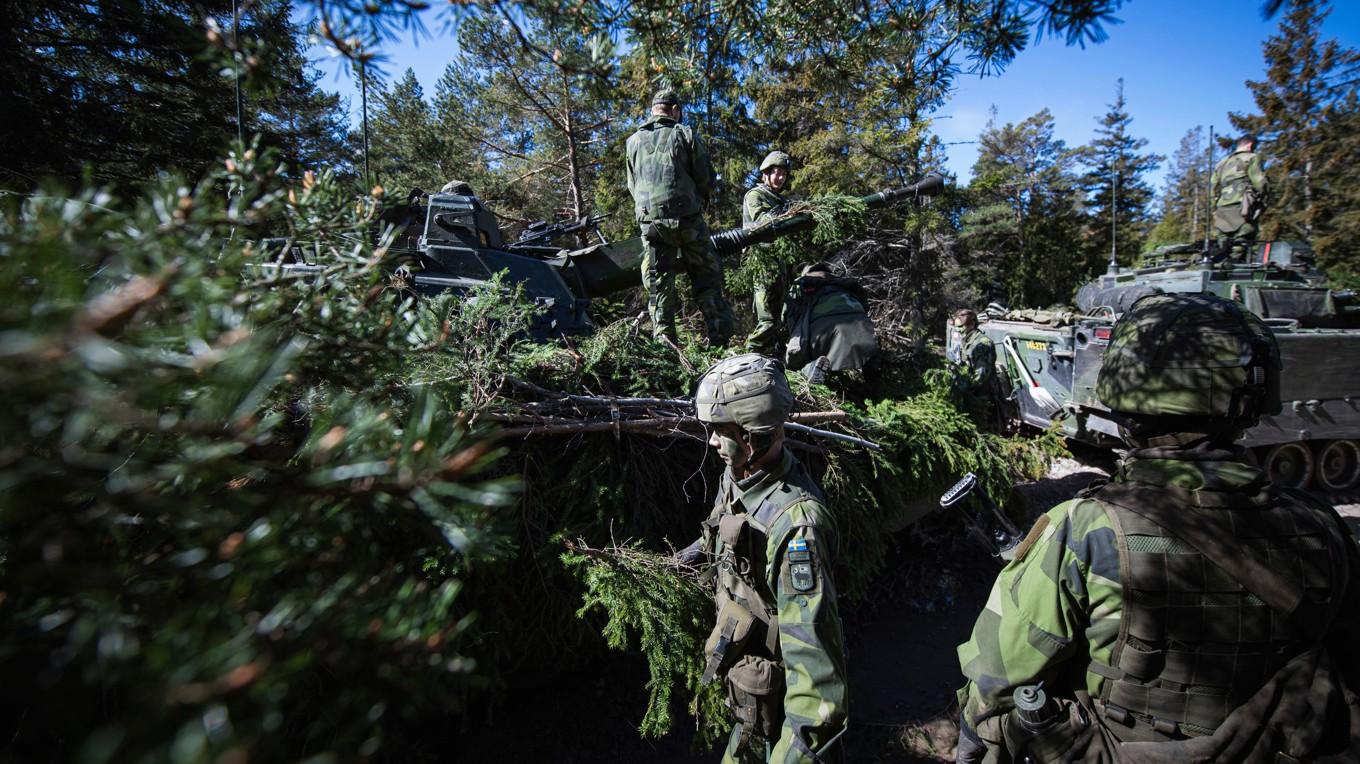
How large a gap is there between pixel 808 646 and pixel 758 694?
0.41 meters

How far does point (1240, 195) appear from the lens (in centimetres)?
Answer: 939

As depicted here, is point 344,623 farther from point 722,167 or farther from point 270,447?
point 722,167

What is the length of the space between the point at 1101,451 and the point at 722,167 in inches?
330

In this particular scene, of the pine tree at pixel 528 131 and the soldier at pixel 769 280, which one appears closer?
the soldier at pixel 769 280

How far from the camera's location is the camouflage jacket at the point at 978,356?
6.89 metres

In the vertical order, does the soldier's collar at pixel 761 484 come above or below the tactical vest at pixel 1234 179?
below

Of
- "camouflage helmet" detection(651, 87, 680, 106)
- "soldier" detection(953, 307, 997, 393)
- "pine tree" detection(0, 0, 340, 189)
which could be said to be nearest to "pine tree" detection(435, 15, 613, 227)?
"pine tree" detection(0, 0, 340, 189)

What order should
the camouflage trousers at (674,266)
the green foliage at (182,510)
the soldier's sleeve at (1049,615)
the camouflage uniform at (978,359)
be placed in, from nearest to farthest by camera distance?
the green foliage at (182,510) → the soldier's sleeve at (1049,615) → the camouflage trousers at (674,266) → the camouflage uniform at (978,359)

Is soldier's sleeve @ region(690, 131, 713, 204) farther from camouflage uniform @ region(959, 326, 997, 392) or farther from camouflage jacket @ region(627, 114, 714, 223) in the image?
camouflage uniform @ region(959, 326, 997, 392)

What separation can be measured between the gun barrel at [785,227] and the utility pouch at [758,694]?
391 centimetres

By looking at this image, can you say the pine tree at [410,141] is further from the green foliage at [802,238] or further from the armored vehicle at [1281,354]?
the armored vehicle at [1281,354]

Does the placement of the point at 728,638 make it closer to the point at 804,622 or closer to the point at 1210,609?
the point at 804,622

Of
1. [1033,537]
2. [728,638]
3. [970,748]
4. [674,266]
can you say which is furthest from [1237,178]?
[728,638]

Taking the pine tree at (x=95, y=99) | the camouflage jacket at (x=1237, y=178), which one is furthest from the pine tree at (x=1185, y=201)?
the pine tree at (x=95, y=99)
